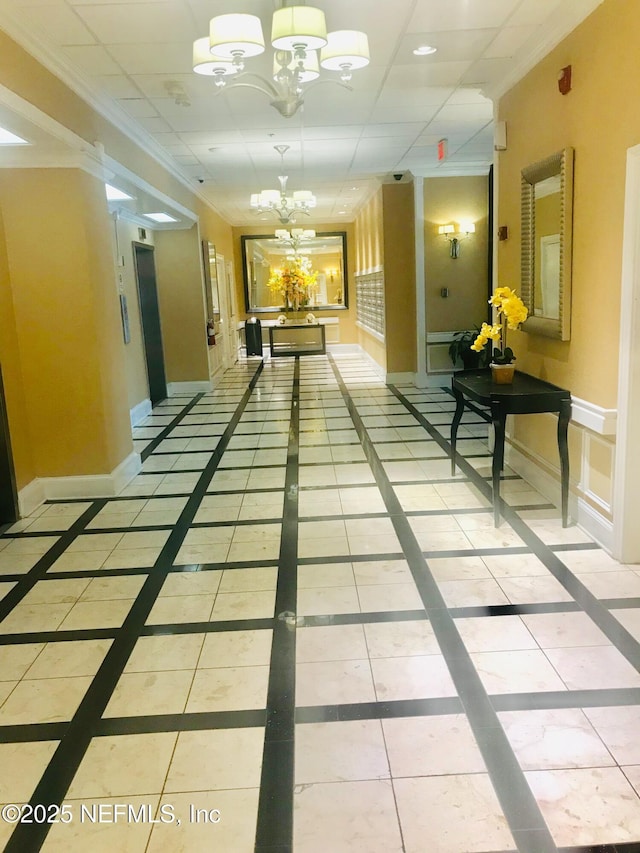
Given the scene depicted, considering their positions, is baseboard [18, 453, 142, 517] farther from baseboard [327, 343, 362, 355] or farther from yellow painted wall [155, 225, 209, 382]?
baseboard [327, 343, 362, 355]

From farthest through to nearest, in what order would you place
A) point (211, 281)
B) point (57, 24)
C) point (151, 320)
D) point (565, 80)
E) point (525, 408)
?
point (211, 281) < point (151, 320) < point (525, 408) < point (565, 80) < point (57, 24)

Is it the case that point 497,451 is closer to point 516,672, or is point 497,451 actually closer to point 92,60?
point 516,672

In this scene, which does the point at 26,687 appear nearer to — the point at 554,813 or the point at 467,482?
the point at 554,813

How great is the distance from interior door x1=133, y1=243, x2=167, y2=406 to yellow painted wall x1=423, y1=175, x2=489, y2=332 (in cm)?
385

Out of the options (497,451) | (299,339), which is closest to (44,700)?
(497,451)

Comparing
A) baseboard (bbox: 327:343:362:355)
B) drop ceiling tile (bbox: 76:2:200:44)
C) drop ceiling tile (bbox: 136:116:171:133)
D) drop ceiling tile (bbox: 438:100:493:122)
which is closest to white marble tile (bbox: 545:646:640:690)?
drop ceiling tile (bbox: 76:2:200:44)

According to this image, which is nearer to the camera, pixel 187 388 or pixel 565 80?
pixel 565 80

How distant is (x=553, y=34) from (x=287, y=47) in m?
1.93

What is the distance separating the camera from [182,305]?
966cm

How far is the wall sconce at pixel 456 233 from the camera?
29.0ft

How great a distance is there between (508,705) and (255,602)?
1333 mm

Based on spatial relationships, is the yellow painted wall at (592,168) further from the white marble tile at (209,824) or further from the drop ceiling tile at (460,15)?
the white marble tile at (209,824)

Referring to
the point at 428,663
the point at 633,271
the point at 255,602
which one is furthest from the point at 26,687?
the point at 633,271

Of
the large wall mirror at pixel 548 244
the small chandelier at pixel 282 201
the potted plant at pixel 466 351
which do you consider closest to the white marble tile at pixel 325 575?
the large wall mirror at pixel 548 244
